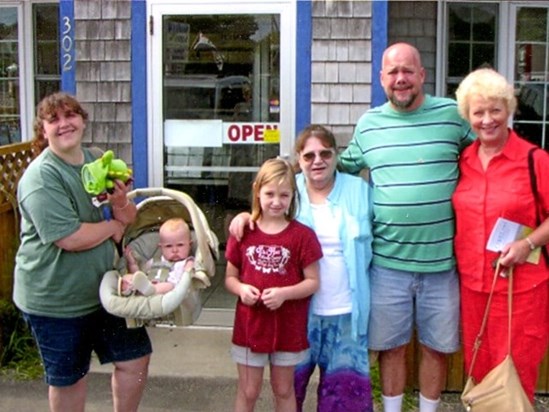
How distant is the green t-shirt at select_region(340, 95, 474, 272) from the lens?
134 inches

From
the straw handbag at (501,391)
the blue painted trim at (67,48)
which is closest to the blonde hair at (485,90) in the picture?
the straw handbag at (501,391)

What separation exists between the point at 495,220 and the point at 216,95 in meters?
2.98

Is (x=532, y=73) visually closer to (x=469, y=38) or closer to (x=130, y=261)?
(x=469, y=38)

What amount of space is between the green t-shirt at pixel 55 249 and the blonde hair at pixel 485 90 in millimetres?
1541

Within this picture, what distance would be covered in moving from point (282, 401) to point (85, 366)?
2.77 feet

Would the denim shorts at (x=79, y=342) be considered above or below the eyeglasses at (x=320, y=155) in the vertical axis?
below

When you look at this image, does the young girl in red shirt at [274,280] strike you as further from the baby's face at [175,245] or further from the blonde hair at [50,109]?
the blonde hair at [50,109]

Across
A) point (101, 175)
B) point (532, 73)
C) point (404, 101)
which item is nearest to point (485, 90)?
point (404, 101)

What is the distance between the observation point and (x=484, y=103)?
10.7 feet

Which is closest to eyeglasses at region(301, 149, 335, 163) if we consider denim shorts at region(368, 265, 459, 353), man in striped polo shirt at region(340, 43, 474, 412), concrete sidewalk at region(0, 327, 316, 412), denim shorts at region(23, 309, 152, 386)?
man in striped polo shirt at region(340, 43, 474, 412)

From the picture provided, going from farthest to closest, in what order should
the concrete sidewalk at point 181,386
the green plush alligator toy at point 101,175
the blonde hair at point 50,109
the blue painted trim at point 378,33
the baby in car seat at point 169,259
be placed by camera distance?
the blue painted trim at point 378,33 < the concrete sidewalk at point 181,386 < the baby in car seat at point 169,259 < the blonde hair at point 50,109 < the green plush alligator toy at point 101,175

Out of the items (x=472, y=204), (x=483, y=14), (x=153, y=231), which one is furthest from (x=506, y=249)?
(x=483, y=14)

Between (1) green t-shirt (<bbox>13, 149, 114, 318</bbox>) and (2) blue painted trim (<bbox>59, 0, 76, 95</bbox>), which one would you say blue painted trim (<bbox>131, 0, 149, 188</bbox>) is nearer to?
(2) blue painted trim (<bbox>59, 0, 76, 95</bbox>)

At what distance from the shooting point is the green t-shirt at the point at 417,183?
11.2ft
